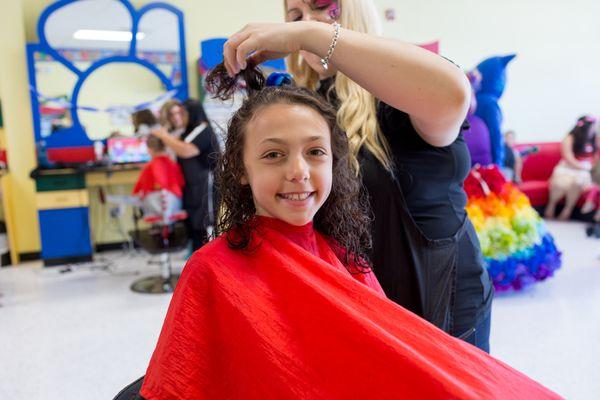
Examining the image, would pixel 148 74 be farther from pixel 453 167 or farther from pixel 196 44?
pixel 453 167

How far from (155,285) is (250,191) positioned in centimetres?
309

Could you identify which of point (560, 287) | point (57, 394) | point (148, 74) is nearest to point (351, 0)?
point (57, 394)

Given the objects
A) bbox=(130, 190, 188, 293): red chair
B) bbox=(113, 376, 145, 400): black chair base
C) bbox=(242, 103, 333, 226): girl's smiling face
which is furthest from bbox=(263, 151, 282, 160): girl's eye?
bbox=(130, 190, 188, 293): red chair

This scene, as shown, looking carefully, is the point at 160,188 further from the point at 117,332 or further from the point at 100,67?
the point at 100,67

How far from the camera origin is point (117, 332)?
2.89 metres

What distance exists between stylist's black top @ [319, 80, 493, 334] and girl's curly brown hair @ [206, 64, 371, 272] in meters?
0.05

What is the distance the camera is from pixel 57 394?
7.28 feet

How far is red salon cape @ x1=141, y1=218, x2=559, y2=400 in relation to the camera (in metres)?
0.72

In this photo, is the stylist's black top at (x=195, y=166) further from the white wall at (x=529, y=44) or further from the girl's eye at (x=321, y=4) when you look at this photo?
the white wall at (x=529, y=44)

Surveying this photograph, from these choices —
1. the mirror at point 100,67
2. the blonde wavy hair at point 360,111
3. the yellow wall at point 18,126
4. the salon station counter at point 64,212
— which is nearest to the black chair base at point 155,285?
the salon station counter at point 64,212

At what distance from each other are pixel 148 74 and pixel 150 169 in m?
2.01

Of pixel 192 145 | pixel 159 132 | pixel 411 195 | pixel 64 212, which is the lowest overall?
pixel 64 212

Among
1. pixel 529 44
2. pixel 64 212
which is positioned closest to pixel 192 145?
pixel 64 212

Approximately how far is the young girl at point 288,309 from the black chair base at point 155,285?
2896 mm
